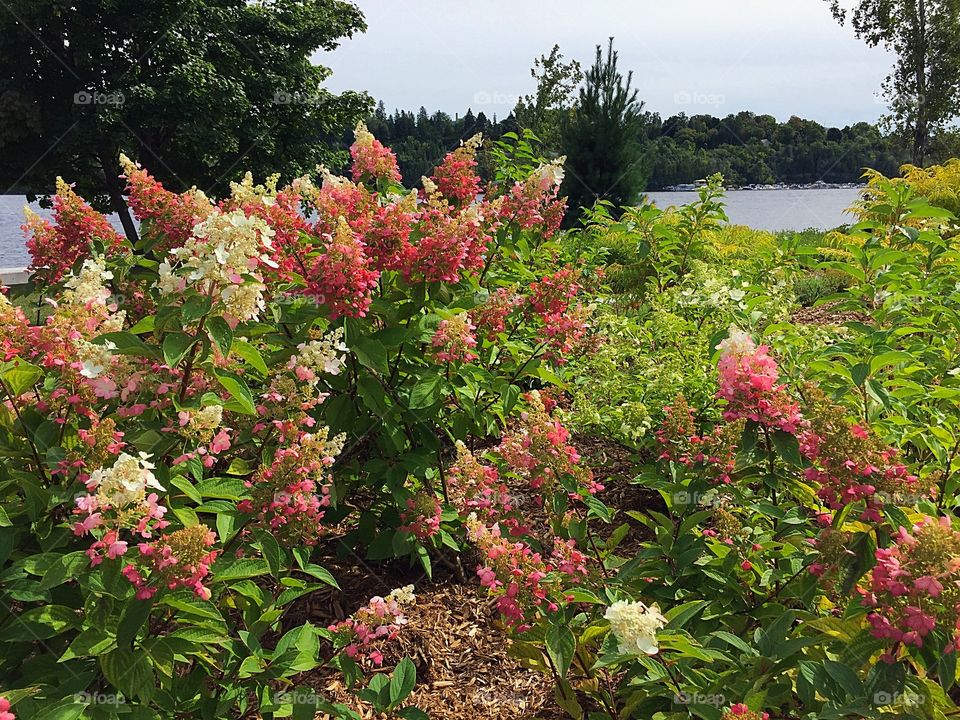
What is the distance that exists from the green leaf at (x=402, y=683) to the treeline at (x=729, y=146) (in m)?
14.5

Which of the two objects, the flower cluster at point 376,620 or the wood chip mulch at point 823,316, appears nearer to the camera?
the flower cluster at point 376,620

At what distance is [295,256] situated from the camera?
8.68ft

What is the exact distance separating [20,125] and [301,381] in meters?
21.7

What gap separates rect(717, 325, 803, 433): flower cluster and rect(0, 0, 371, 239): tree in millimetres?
20075

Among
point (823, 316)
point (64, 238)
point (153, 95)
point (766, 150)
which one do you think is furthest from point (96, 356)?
point (766, 150)

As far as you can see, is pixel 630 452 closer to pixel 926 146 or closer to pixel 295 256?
pixel 295 256

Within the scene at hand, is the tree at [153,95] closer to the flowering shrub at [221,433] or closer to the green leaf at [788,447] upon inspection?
the flowering shrub at [221,433]

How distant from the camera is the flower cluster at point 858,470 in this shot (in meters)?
1.67

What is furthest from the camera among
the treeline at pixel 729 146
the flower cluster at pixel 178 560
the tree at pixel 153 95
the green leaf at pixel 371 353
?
the treeline at pixel 729 146

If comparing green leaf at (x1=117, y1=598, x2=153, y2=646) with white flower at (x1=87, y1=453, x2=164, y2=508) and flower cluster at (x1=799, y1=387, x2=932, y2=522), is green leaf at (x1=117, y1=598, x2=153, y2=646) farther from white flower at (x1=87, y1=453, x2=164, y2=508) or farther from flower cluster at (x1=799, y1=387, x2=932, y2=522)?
flower cluster at (x1=799, y1=387, x2=932, y2=522)

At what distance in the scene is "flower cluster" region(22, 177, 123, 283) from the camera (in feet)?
9.68

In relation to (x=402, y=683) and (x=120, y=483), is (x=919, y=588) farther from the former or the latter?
(x=120, y=483)

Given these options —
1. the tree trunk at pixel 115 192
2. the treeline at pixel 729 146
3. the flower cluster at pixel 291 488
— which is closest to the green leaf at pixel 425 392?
the flower cluster at pixel 291 488

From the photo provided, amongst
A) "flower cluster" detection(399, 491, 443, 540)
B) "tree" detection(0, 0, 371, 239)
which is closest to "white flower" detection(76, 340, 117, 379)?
"flower cluster" detection(399, 491, 443, 540)
